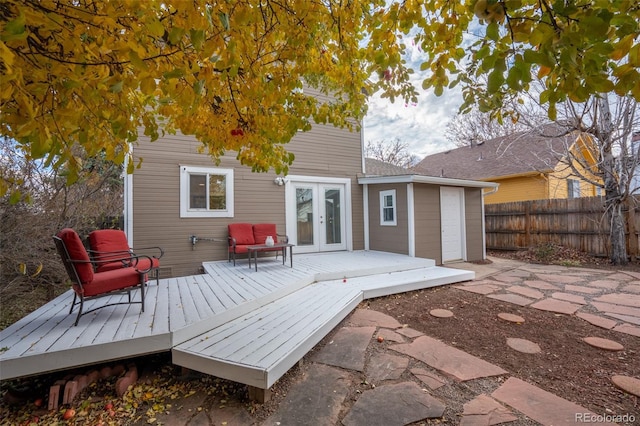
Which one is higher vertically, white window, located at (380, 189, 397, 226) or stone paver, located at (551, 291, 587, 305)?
white window, located at (380, 189, 397, 226)

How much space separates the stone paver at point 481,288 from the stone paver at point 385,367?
9.43 ft

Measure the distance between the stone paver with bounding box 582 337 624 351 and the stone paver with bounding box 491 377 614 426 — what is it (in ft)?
A: 4.22

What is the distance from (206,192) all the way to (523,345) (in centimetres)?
621

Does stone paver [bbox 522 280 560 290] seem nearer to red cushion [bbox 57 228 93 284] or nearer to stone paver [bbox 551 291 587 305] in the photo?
stone paver [bbox 551 291 587 305]

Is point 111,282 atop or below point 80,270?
below

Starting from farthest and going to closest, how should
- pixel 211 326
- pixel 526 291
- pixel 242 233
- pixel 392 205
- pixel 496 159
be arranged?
pixel 496 159 → pixel 392 205 → pixel 242 233 → pixel 526 291 → pixel 211 326

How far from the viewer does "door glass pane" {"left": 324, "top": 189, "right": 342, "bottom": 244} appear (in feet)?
26.0

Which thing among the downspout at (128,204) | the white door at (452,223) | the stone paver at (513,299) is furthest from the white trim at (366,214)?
the downspout at (128,204)

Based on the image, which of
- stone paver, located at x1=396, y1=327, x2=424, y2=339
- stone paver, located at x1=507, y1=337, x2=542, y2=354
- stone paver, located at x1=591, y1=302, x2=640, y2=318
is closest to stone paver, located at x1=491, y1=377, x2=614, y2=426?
stone paver, located at x1=507, y1=337, x2=542, y2=354

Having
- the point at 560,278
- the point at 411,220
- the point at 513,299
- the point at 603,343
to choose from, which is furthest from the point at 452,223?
the point at 603,343

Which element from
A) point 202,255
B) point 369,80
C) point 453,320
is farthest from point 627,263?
point 202,255

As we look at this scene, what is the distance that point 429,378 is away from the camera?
7.80 feet

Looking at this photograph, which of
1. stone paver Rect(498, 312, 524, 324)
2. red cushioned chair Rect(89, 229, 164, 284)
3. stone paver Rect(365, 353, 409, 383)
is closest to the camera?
stone paver Rect(365, 353, 409, 383)

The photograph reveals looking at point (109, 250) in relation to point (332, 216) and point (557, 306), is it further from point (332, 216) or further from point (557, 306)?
point (557, 306)
